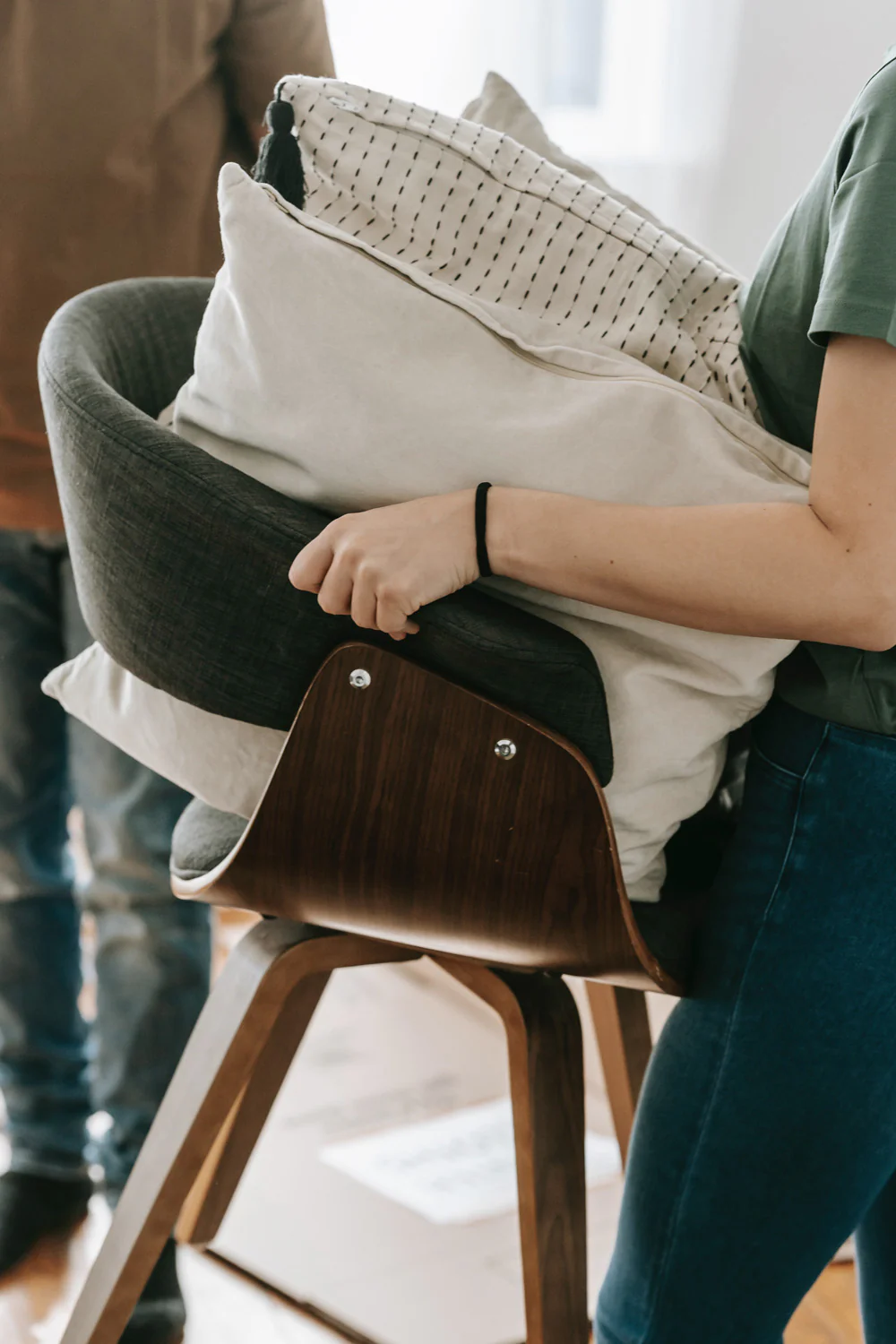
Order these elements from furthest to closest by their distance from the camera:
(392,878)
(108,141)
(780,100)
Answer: (780,100) → (108,141) → (392,878)

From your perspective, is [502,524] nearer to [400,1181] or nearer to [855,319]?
[855,319]

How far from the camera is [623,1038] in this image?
1117mm

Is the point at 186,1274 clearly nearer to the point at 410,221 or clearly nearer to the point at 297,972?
the point at 297,972

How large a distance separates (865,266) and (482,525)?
8.3 inches

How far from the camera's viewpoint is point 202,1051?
841 mm

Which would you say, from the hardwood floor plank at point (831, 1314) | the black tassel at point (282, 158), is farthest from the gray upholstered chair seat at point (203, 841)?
the hardwood floor plank at point (831, 1314)

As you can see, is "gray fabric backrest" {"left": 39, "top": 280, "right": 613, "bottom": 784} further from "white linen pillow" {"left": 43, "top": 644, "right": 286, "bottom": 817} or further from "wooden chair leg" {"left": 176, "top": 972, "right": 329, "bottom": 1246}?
"wooden chair leg" {"left": 176, "top": 972, "right": 329, "bottom": 1246}

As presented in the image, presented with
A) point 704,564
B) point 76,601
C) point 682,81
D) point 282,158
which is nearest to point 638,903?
point 704,564

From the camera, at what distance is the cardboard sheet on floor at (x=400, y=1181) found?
117cm

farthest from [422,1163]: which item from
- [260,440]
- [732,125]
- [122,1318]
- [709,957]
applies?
[732,125]

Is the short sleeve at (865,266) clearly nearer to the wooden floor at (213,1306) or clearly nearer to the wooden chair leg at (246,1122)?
the wooden chair leg at (246,1122)

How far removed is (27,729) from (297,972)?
50 centimetres

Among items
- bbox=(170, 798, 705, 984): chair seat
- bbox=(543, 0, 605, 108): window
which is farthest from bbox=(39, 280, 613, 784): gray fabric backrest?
bbox=(543, 0, 605, 108): window

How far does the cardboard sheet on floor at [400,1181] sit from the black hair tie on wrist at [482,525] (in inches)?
31.2
